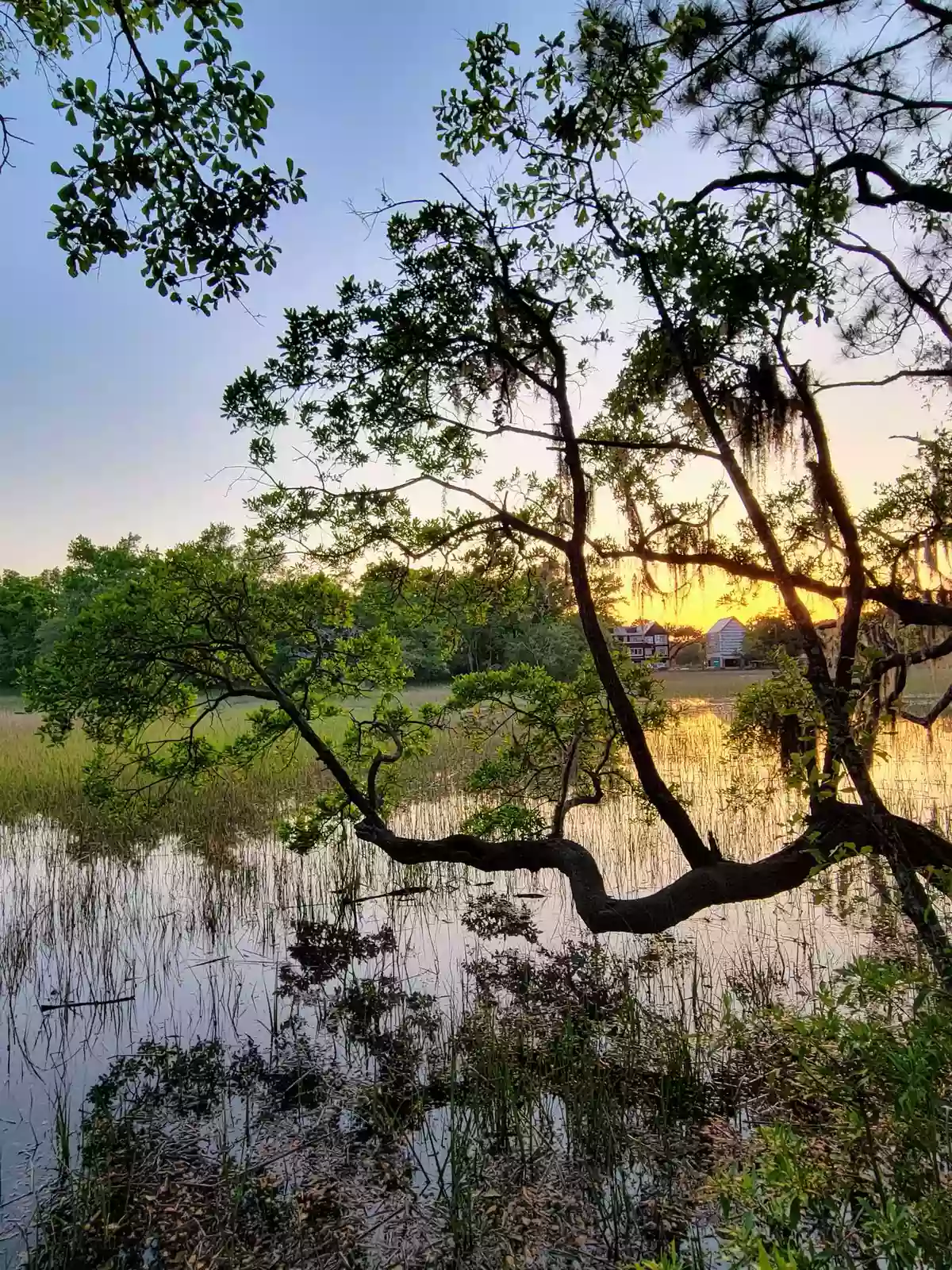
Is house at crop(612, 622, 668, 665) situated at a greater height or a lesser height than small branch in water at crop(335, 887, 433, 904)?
greater

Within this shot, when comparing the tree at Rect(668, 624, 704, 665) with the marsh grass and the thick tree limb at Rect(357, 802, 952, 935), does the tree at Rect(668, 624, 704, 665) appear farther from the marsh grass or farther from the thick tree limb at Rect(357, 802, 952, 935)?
the marsh grass

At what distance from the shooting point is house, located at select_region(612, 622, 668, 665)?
6184mm

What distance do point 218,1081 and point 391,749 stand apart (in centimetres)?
636

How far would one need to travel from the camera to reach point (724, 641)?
1230cm

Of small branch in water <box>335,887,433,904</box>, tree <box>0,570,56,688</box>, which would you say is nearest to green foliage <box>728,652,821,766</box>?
small branch in water <box>335,887,433,904</box>

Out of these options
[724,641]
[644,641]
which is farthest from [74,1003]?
[724,641]

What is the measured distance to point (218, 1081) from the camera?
4316mm

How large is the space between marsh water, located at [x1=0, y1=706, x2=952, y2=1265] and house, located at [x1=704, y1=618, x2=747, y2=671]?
1376 millimetres

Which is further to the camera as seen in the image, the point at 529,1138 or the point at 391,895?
the point at 391,895

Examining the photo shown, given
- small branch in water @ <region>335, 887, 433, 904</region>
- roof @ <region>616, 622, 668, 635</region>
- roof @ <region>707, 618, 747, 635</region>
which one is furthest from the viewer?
small branch in water @ <region>335, 887, 433, 904</region>

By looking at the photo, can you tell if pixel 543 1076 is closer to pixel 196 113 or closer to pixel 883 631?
pixel 883 631

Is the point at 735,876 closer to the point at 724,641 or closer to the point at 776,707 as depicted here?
the point at 776,707

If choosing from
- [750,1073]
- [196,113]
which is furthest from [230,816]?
[196,113]

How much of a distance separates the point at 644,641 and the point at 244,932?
529 centimetres
